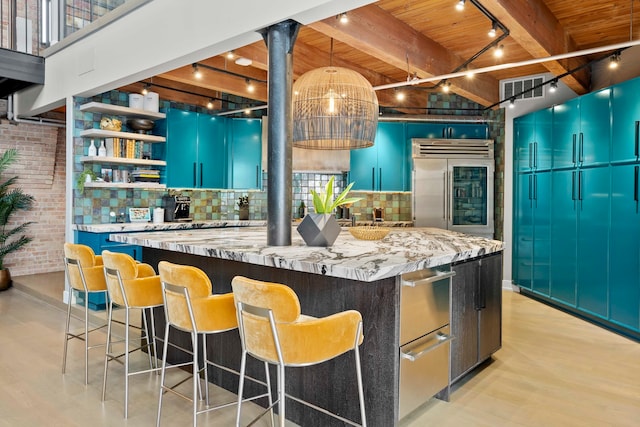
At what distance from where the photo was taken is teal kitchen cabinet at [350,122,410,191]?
686 cm

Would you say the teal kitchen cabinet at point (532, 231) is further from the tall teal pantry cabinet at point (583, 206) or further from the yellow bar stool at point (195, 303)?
the yellow bar stool at point (195, 303)

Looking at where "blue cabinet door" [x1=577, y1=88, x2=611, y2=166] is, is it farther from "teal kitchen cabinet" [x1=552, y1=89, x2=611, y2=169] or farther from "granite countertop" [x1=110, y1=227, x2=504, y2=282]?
"granite countertop" [x1=110, y1=227, x2=504, y2=282]

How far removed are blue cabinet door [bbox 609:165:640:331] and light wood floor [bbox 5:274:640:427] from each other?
261 mm

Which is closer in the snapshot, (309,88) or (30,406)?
(30,406)

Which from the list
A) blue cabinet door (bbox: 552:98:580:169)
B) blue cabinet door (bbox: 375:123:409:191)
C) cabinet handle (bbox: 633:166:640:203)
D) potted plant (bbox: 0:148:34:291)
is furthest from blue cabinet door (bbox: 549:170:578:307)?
potted plant (bbox: 0:148:34:291)

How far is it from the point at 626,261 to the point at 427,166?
9.52 ft

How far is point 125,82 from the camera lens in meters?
4.82

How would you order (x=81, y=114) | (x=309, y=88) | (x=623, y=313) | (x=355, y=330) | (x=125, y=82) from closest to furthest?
1. (x=355, y=330)
2. (x=309, y=88)
3. (x=623, y=313)
4. (x=125, y=82)
5. (x=81, y=114)

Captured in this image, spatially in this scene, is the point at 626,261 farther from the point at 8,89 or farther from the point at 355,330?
the point at 8,89

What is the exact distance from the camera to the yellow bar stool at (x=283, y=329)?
194cm

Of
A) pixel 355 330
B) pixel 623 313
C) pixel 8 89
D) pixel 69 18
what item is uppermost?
pixel 69 18

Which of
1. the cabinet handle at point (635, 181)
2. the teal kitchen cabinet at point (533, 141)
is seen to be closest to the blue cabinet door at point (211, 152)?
the teal kitchen cabinet at point (533, 141)

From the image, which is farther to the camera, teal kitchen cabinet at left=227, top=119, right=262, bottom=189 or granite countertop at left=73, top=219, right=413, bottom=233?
teal kitchen cabinet at left=227, top=119, right=262, bottom=189

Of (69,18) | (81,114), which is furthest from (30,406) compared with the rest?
(69,18)
